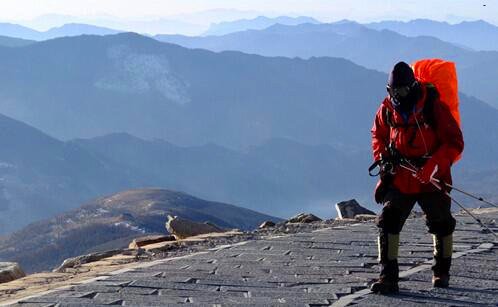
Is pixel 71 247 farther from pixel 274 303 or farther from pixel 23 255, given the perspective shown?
pixel 274 303

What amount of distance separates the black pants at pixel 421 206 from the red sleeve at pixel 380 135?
1.10 feet

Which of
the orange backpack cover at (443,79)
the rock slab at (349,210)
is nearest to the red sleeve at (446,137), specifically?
the orange backpack cover at (443,79)

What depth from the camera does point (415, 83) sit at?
7.39 meters

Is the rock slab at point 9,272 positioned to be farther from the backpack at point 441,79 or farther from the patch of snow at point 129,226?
the patch of snow at point 129,226

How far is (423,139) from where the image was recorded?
7441 mm

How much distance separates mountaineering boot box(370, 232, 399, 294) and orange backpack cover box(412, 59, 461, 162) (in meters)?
1.15

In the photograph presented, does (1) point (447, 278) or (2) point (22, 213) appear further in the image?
(2) point (22, 213)

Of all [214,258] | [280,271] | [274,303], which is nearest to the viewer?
[274,303]

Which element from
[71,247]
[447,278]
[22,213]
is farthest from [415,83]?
[22,213]

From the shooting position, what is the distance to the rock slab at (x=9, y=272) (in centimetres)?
1027

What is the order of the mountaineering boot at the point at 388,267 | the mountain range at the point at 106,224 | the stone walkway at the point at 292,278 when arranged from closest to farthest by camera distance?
the stone walkway at the point at 292,278 → the mountaineering boot at the point at 388,267 → the mountain range at the point at 106,224

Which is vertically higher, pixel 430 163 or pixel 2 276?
pixel 430 163

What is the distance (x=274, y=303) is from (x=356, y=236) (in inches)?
207

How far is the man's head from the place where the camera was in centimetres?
733
